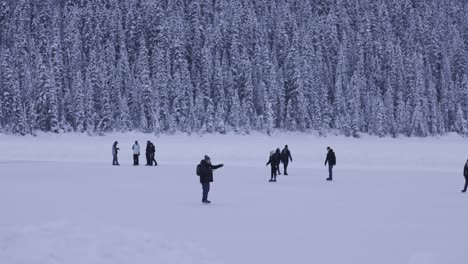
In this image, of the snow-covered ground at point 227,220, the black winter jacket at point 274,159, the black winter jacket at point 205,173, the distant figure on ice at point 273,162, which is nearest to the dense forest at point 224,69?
the black winter jacket at point 274,159

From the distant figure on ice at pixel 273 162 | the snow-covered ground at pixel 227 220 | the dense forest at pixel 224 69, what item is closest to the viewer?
the snow-covered ground at pixel 227 220

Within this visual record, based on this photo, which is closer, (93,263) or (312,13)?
(93,263)

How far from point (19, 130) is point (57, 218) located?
2127 inches

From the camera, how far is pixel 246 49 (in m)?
83.9

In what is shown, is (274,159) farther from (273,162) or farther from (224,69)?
(224,69)

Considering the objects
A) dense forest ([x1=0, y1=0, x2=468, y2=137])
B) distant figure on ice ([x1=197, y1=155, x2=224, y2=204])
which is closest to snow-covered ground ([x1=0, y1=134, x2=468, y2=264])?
distant figure on ice ([x1=197, y1=155, x2=224, y2=204])

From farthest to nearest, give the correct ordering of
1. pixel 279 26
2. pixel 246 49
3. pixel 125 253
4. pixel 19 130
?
pixel 279 26
pixel 246 49
pixel 19 130
pixel 125 253

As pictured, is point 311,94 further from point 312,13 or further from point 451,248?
point 451,248

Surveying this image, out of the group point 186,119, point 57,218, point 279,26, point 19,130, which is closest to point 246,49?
point 279,26

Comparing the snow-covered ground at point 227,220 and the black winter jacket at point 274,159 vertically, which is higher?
the black winter jacket at point 274,159

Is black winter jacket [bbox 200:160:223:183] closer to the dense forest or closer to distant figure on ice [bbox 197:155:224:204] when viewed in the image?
distant figure on ice [bbox 197:155:224:204]

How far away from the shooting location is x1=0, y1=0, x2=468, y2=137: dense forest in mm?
68500

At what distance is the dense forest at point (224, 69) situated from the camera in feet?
225

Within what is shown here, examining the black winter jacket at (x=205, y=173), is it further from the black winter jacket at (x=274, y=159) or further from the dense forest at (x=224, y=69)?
the dense forest at (x=224, y=69)
